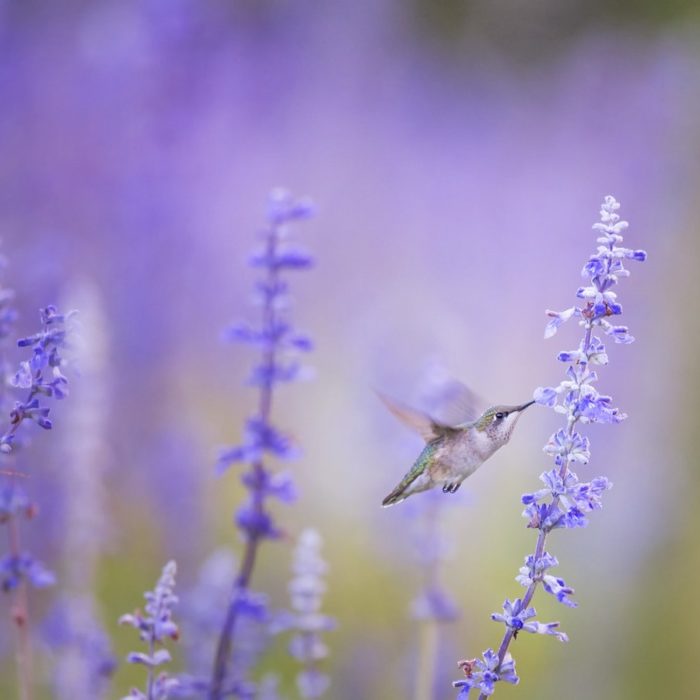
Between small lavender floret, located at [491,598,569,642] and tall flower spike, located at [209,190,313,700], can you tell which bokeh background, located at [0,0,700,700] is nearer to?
tall flower spike, located at [209,190,313,700]

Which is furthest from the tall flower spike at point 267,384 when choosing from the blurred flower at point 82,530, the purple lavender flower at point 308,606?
the blurred flower at point 82,530

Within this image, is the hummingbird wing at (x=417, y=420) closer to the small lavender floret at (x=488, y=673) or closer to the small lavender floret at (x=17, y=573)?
the small lavender floret at (x=488, y=673)

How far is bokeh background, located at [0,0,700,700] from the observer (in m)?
3.00

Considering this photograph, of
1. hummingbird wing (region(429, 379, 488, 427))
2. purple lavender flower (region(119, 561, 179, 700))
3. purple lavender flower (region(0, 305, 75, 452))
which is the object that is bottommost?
purple lavender flower (region(119, 561, 179, 700))

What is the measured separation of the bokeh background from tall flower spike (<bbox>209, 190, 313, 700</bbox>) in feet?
1.97

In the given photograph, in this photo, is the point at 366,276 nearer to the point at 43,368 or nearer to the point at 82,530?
the point at 82,530

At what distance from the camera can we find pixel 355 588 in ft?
11.1

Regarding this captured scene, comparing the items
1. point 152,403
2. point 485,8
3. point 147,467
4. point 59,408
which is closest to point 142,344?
point 152,403

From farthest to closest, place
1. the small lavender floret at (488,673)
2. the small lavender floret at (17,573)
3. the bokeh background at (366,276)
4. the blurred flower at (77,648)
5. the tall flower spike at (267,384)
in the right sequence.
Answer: the bokeh background at (366,276) → the blurred flower at (77,648) → the tall flower spike at (267,384) → the small lavender floret at (17,573) → the small lavender floret at (488,673)

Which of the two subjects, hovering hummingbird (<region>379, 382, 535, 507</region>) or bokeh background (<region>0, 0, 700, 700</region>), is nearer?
hovering hummingbird (<region>379, 382, 535, 507</region>)

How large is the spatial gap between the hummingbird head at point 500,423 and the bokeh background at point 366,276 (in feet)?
2.46

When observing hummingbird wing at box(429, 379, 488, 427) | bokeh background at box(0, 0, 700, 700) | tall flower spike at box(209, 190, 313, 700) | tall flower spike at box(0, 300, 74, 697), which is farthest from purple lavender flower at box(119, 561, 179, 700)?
bokeh background at box(0, 0, 700, 700)

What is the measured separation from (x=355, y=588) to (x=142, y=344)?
1.04 metres

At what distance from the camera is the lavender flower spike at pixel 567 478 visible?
1136 mm
